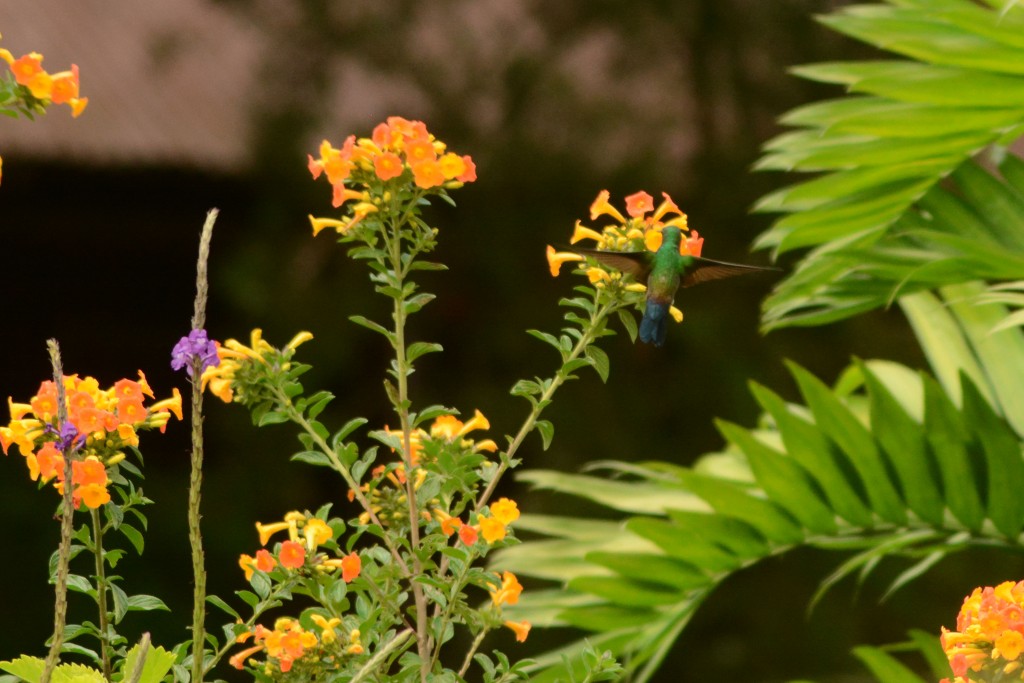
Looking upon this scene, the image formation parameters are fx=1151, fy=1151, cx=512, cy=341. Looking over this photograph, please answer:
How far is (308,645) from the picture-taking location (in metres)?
0.62

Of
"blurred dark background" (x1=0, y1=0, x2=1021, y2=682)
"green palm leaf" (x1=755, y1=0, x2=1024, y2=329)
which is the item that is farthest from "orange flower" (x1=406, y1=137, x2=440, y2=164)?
"blurred dark background" (x1=0, y1=0, x2=1021, y2=682)

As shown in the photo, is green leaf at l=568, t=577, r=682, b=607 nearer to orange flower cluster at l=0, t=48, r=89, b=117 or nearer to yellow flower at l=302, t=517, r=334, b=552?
yellow flower at l=302, t=517, r=334, b=552

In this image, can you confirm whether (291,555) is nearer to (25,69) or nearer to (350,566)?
(350,566)

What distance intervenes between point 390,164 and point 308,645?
262mm

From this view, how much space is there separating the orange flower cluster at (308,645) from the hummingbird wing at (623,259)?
0.25 m

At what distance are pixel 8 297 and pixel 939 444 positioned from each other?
151cm

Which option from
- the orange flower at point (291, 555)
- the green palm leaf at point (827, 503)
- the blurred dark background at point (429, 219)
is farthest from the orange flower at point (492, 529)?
the blurred dark background at point (429, 219)

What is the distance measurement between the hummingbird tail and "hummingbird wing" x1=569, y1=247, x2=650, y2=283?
0.03 metres

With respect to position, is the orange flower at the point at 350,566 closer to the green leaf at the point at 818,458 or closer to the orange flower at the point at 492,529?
the orange flower at the point at 492,529

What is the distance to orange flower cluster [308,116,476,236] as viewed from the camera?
0.62m

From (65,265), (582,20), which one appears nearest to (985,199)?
(582,20)

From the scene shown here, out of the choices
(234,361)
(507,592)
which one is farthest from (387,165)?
(507,592)

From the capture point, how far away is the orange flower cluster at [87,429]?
0.57 metres

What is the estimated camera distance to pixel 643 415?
2311 mm
